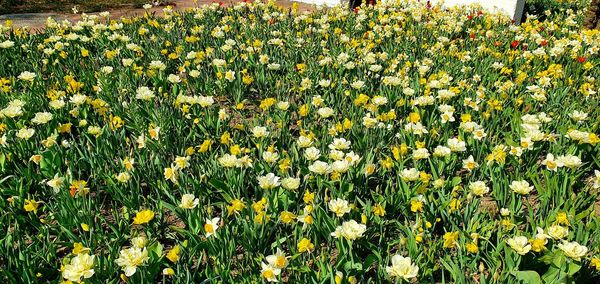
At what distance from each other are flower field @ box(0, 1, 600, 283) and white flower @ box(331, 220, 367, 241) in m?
0.02

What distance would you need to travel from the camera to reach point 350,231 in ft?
7.43

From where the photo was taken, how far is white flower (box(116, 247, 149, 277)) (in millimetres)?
2064

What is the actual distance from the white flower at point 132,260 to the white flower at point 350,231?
0.89 m

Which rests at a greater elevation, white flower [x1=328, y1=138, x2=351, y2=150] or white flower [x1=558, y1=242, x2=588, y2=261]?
white flower [x1=328, y1=138, x2=351, y2=150]

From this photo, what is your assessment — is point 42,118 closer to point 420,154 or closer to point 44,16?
point 420,154

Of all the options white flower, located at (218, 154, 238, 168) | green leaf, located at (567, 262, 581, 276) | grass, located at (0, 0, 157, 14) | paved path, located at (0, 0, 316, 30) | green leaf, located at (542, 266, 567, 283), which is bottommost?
green leaf, located at (542, 266, 567, 283)

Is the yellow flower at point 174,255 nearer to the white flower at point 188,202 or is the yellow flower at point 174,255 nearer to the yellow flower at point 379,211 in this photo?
the white flower at point 188,202

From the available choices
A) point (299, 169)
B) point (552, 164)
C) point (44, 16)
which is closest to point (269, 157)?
point (299, 169)

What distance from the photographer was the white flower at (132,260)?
206 cm

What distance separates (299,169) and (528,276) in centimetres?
144

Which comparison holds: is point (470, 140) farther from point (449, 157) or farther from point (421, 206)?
point (421, 206)

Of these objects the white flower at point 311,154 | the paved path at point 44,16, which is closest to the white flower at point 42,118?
the white flower at point 311,154

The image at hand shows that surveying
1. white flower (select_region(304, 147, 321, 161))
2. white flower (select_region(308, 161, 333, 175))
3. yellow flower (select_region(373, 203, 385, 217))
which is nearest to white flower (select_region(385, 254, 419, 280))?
yellow flower (select_region(373, 203, 385, 217))

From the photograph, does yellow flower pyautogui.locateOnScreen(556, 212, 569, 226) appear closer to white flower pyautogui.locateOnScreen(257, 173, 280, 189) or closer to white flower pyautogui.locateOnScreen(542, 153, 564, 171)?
white flower pyautogui.locateOnScreen(542, 153, 564, 171)
